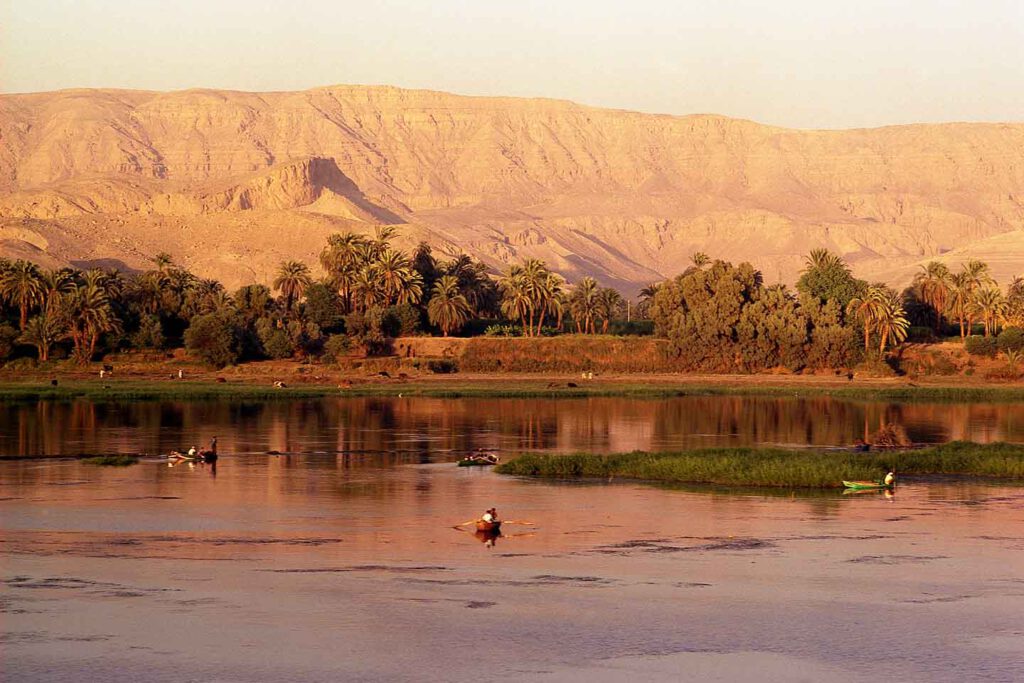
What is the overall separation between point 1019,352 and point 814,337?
17695 mm

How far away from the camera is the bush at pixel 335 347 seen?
134500mm

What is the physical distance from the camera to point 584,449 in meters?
73.4

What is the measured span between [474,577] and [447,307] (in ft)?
335

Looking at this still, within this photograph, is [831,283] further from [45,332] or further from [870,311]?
[45,332]

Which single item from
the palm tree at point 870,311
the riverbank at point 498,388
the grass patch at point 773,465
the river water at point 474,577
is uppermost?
the palm tree at point 870,311

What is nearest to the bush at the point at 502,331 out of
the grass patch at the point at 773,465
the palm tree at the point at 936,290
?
the palm tree at the point at 936,290

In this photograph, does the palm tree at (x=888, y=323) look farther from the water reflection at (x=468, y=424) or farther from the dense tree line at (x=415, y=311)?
the water reflection at (x=468, y=424)

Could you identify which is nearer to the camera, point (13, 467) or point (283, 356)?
point (13, 467)

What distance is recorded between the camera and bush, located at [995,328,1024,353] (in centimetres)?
13125

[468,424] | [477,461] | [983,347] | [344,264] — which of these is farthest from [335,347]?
[477,461]

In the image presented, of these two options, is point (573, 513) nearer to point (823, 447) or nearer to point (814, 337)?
point (823, 447)

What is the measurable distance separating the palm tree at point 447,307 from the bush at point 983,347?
4644 cm

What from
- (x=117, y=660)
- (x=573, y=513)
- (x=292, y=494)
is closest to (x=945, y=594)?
(x=573, y=513)

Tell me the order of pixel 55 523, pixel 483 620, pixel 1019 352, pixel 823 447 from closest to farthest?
pixel 483 620, pixel 55 523, pixel 823 447, pixel 1019 352
